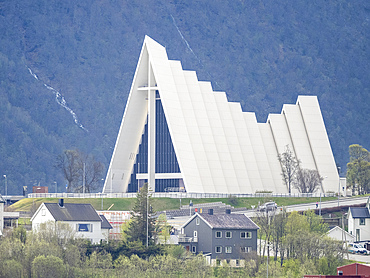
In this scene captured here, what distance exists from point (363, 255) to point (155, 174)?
37.5 meters

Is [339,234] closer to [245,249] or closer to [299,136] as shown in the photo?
[245,249]

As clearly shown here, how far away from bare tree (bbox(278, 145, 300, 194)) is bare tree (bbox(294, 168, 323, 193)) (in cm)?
87

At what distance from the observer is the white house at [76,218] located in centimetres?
6322

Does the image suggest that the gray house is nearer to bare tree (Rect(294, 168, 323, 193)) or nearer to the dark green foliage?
bare tree (Rect(294, 168, 323, 193))

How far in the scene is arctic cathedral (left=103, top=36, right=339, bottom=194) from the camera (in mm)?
97750

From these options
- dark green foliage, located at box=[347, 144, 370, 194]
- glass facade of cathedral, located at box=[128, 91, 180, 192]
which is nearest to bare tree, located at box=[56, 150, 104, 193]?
glass facade of cathedral, located at box=[128, 91, 180, 192]

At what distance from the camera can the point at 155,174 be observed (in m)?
101

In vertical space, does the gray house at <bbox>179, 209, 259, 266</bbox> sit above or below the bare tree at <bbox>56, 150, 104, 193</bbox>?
below

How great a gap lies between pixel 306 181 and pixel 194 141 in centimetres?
1495

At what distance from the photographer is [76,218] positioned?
209 ft

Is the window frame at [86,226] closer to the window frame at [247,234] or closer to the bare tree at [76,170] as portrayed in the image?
the window frame at [247,234]

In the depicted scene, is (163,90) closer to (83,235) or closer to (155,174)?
(155,174)

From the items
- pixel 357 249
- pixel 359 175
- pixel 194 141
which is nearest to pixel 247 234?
pixel 357 249

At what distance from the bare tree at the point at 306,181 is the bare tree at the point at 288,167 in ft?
2.86
